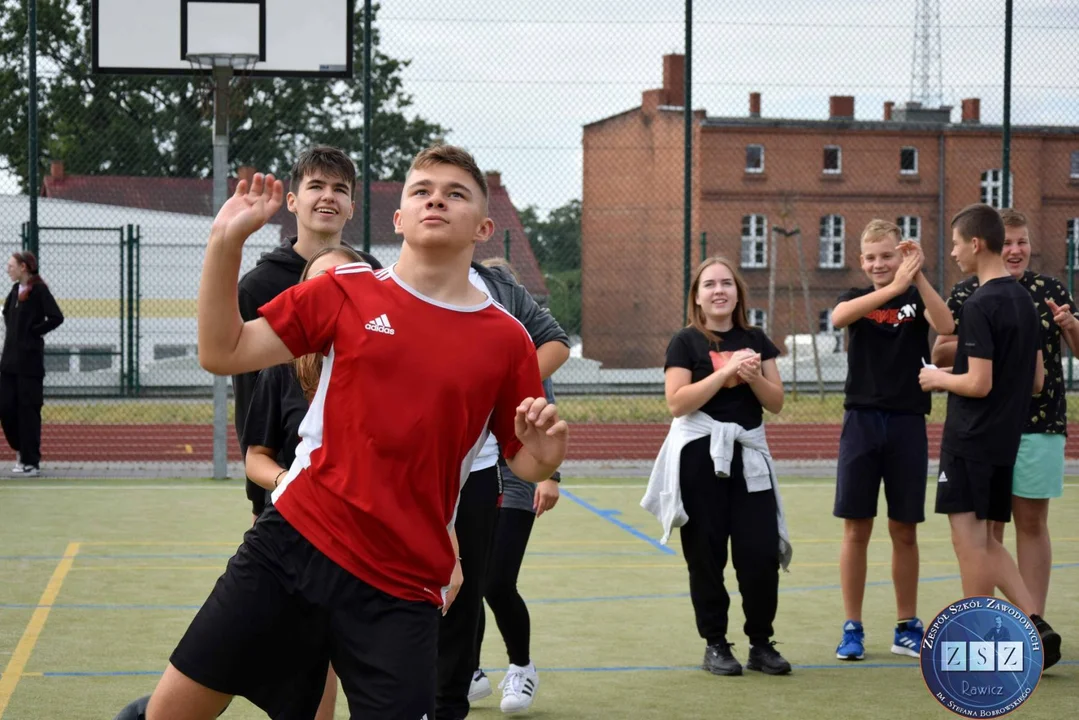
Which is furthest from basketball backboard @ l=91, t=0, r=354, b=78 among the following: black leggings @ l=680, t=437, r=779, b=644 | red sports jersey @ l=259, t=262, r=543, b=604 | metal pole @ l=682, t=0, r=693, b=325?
red sports jersey @ l=259, t=262, r=543, b=604

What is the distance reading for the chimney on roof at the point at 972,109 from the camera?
49.3ft

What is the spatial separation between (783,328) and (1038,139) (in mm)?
11188

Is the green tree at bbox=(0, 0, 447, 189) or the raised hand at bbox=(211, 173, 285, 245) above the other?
the green tree at bbox=(0, 0, 447, 189)

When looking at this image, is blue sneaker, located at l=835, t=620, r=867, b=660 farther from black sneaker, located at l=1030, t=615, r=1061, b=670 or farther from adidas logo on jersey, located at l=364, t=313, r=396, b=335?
adidas logo on jersey, located at l=364, t=313, r=396, b=335

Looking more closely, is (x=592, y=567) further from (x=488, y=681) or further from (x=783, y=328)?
(x=783, y=328)

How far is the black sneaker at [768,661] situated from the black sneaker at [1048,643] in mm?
1027

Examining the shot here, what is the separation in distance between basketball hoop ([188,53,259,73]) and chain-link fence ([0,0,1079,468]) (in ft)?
6.41

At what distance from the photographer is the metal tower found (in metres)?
14.2

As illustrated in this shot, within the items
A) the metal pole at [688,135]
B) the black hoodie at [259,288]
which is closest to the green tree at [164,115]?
the metal pole at [688,135]

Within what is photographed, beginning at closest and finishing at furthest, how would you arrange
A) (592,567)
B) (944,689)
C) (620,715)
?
(944,689) → (620,715) → (592,567)

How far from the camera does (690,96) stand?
14203 millimetres

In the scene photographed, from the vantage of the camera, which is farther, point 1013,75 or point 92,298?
point 92,298

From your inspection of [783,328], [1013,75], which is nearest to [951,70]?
[1013,75]

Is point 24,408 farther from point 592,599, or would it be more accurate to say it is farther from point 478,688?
point 478,688
